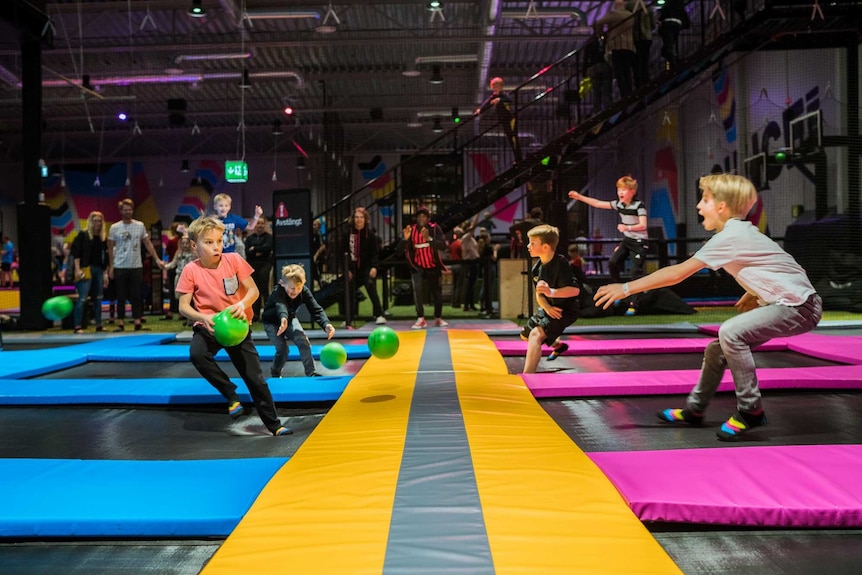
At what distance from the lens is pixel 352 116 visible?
1838 centimetres

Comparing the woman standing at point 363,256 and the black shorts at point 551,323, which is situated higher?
the woman standing at point 363,256

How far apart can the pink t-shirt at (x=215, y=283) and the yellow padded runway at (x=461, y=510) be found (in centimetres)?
90

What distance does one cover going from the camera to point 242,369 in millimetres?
3119

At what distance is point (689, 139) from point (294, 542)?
13935 millimetres

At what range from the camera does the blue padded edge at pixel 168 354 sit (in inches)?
217

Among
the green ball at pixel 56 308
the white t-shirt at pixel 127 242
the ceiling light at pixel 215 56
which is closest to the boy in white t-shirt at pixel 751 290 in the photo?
the green ball at pixel 56 308

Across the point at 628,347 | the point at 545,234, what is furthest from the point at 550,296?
the point at 628,347

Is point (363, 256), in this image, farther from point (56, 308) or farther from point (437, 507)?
point (437, 507)

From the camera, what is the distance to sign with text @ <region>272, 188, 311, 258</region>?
790 centimetres

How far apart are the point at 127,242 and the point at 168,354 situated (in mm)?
2350

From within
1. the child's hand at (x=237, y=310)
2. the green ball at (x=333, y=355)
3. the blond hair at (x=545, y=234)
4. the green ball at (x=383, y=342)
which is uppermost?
the blond hair at (x=545, y=234)

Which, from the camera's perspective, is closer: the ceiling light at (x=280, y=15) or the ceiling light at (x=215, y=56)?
the ceiling light at (x=280, y=15)

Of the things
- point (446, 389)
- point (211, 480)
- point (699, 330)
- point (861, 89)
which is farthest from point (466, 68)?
point (211, 480)

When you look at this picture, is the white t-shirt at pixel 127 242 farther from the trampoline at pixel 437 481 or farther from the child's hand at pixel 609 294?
the child's hand at pixel 609 294
